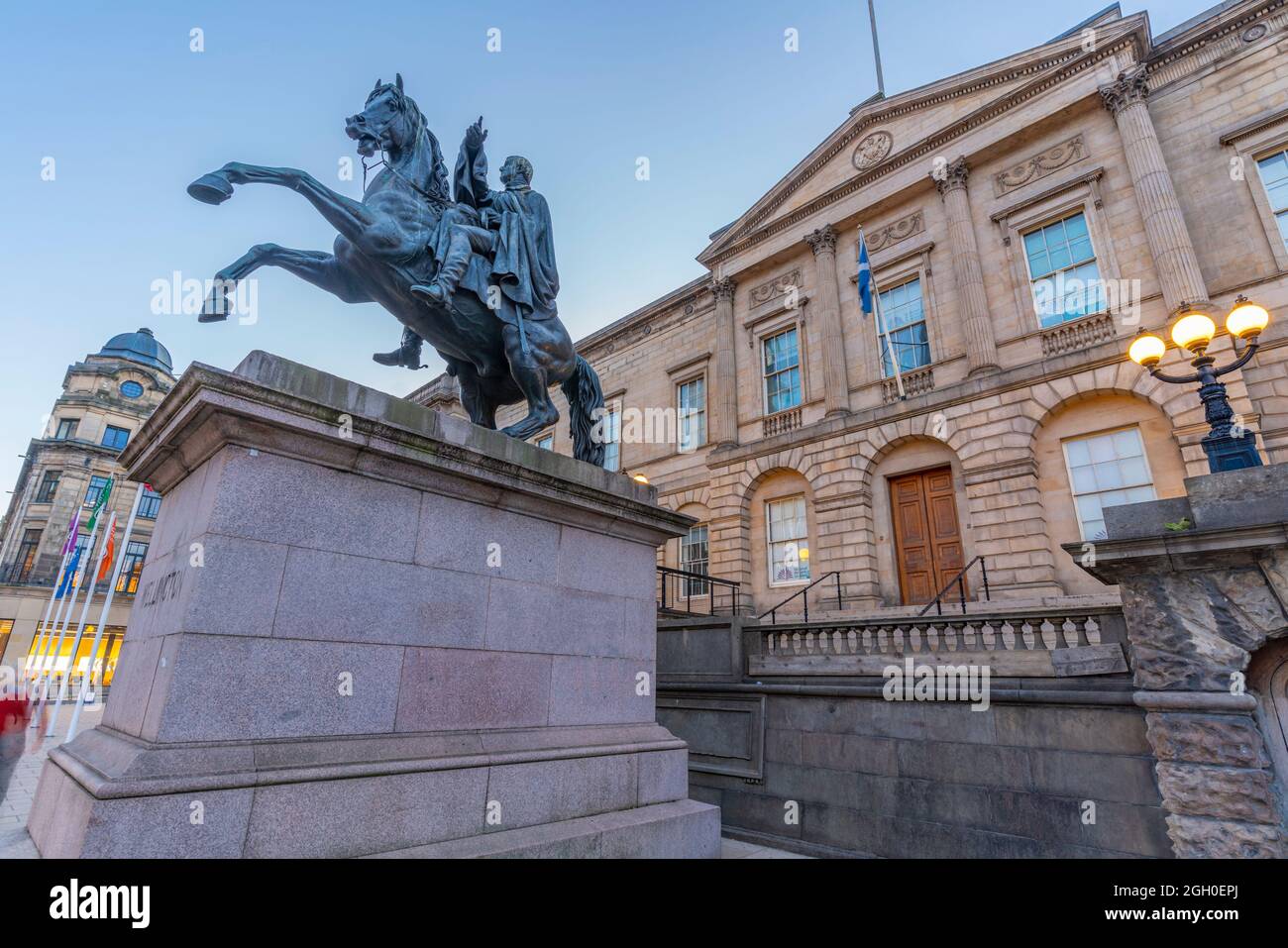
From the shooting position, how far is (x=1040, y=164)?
17.3m

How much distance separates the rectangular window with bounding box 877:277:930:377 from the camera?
18547 millimetres

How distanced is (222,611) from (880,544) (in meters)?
17.0

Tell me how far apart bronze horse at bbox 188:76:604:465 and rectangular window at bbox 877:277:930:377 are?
15129 millimetres

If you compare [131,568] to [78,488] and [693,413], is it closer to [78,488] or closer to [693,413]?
[78,488]

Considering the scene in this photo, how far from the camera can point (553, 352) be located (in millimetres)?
6145

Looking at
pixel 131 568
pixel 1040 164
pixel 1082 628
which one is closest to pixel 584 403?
pixel 1082 628

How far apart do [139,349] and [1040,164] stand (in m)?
59.0

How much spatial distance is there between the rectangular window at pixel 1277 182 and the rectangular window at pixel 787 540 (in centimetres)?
1285

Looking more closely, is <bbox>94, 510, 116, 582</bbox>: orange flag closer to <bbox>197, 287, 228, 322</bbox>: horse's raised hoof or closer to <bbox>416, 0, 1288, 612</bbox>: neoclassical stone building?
<bbox>197, 287, 228, 322</bbox>: horse's raised hoof

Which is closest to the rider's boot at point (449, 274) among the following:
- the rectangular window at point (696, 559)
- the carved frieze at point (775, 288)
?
the rectangular window at point (696, 559)

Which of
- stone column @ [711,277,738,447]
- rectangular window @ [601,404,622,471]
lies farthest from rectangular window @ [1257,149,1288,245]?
rectangular window @ [601,404,622,471]

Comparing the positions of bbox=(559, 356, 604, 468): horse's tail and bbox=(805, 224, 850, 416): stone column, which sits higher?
bbox=(805, 224, 850, 416): stone column

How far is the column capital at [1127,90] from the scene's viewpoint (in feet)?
51.5
